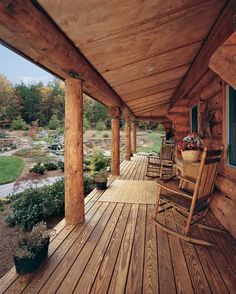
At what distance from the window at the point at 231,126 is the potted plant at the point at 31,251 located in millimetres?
2302

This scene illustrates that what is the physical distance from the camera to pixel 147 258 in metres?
1.67

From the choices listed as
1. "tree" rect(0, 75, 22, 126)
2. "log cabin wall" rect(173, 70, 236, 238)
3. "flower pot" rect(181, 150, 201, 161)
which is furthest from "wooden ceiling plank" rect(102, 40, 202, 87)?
"tree" rect(0, 75, 22, 126)

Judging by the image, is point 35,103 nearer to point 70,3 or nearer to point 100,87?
point 100,87

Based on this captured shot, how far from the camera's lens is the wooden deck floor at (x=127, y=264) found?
1361 millimetres

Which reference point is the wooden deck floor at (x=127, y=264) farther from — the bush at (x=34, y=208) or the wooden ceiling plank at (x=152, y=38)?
the wooden ceiling plank at (x=152, y=38)

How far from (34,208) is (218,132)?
3342 mm

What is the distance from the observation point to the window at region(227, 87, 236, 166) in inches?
88.7

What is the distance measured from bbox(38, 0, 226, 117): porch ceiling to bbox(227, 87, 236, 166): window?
2.46ft

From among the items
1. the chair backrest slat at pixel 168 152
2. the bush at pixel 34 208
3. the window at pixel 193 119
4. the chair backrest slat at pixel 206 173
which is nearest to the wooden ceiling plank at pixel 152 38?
the chair backrest slat at pixel 206 173

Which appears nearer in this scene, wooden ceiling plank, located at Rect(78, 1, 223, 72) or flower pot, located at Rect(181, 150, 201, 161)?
wooden ceiling plank, located at Rect(78, 1, 223, 72)

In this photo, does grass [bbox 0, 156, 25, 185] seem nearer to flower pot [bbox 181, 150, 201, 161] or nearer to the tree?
flower pot [bbox 181, 150, 201, 161]

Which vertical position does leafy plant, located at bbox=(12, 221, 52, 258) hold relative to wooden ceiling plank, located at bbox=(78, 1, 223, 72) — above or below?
below

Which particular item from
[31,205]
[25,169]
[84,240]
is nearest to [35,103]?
[25,169]

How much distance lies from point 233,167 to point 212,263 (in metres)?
1.16
